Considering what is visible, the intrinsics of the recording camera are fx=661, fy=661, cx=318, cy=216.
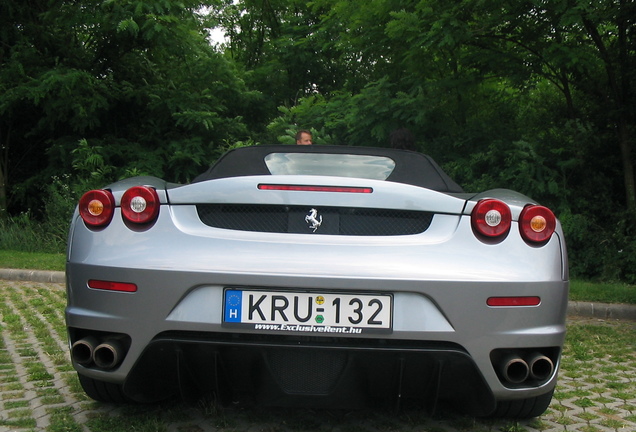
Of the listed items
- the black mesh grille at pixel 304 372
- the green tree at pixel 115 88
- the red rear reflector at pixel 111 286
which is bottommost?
the black mesh grille at pixel 304 372

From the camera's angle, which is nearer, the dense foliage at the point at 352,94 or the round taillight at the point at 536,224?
the round taillight at the point at 536,224

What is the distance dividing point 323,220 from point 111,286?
86 cm

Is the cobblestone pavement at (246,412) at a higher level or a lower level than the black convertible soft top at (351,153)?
lower

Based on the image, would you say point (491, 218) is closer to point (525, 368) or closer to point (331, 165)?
point (525, 368)

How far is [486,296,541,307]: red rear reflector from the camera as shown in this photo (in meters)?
2.46

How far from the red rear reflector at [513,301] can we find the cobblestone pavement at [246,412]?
2.36ft

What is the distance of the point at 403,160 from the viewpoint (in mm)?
3262

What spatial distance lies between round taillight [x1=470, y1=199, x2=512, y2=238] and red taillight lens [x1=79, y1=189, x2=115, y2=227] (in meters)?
1.46

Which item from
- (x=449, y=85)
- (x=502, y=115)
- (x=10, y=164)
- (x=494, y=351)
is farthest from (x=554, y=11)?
(x=10, y=164)

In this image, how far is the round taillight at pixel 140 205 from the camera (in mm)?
2639

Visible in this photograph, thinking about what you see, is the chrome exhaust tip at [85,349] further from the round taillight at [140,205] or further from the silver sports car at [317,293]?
the round taillight at [140,205]

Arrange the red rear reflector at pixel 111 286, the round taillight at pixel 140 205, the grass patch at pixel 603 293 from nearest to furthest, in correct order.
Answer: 1. the red rear reflector at pixel 111 286
2. the round taillight at pixel 140 205
3. the grass patch at pixel 603 293

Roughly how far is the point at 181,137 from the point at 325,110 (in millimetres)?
3646

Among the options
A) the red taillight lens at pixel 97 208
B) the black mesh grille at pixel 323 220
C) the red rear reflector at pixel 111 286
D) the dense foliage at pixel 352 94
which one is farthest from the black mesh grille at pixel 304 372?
the dense foliage at pixel 352 94
